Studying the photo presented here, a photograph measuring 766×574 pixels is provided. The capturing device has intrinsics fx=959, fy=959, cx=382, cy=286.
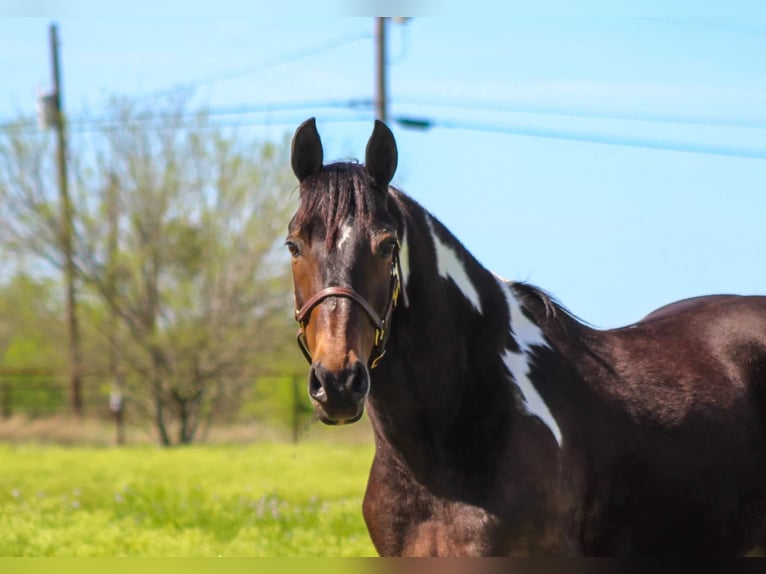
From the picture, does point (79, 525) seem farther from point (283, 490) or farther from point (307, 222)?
point (307, 222)

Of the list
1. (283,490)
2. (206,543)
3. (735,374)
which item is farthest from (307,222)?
(283,490)

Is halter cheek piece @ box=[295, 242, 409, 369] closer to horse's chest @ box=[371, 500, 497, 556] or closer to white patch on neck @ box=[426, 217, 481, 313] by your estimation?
white patch on neck @ box=[426, 217, 481, 313]

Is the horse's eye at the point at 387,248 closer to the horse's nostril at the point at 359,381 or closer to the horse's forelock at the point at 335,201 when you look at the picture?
the horse's forelock at the point at 335,201

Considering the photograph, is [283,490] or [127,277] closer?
[283,490]

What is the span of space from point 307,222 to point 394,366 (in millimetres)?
621

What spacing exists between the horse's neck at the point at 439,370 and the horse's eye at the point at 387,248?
0.20 metres

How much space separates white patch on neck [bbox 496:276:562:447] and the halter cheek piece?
55cm

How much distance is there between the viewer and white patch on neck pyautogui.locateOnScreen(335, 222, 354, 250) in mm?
3209

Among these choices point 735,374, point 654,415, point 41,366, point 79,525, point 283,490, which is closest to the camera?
point 654,415

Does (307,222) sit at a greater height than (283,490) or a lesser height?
greater

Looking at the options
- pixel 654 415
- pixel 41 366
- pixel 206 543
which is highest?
pixel 654 415

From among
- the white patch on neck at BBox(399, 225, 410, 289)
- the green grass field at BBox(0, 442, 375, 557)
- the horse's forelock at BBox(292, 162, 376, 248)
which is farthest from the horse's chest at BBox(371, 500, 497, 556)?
the green grass field at BBox(0, 442, 375, 557)

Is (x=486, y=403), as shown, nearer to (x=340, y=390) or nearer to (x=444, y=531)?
(x=444, y=531)

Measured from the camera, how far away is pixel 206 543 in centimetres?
673
